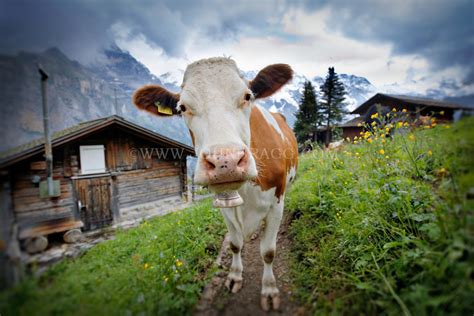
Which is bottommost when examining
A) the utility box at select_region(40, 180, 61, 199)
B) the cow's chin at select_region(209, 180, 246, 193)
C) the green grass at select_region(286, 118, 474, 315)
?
the green grass at select_region(286, 118, 474, 315)

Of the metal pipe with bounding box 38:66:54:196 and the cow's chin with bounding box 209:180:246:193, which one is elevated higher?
the metal pipe with bounding box 38:66:54:196

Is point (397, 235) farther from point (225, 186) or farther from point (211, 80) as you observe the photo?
point (211, 80)

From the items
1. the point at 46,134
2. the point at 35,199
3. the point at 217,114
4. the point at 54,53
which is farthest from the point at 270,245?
the point at 54,53

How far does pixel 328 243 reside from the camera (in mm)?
2678

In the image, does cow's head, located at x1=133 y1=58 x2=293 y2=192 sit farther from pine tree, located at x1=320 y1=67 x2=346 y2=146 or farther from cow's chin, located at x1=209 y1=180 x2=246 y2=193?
pine tree, located at x1=320 y1=67 x2=346 y2=146

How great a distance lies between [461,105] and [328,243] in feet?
6.81

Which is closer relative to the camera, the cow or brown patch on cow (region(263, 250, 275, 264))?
the cow

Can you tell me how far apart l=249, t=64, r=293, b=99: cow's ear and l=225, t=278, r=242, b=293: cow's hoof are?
244cm

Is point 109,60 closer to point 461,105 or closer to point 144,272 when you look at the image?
point 144,272

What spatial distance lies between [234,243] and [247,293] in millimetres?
603

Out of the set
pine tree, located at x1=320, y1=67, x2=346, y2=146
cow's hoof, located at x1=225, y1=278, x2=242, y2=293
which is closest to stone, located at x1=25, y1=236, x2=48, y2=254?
cow's hoof, located at x1=225, y1=278, x2=242, y2=293

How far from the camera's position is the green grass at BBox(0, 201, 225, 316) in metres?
0.91

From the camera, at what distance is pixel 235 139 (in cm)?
150

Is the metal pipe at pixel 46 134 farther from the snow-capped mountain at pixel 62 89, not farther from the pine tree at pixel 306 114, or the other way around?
the pine tree at pixel 306 114
